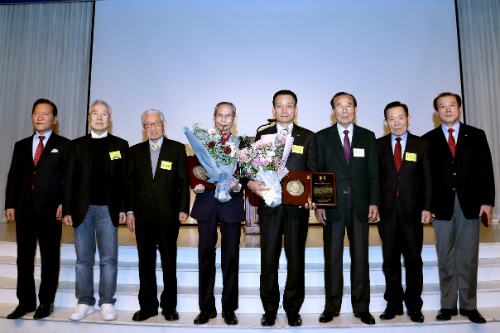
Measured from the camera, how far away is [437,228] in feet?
9.28

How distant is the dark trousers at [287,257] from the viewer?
264cm

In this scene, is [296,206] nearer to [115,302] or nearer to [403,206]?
[403,206]

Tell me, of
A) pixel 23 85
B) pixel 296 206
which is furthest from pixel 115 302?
pixel 23 85

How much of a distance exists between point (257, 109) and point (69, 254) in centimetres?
343

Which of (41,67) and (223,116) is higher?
(41,67)

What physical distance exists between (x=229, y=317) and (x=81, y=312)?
1.23 meters

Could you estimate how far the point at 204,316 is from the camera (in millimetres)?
2693

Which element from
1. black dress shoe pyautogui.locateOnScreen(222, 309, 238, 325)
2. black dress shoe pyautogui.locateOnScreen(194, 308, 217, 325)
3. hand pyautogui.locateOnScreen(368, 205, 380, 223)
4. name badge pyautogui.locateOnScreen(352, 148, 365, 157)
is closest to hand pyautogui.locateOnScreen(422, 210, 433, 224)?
hand pyautogui.locateOnScreen(368, 205, 380, 223)

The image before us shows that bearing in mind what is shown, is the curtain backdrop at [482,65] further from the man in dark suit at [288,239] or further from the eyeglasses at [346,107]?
the man in dark suit at [288,239]

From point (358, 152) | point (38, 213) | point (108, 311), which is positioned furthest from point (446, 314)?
point (38, 213)

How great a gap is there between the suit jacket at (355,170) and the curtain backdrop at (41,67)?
205 inches

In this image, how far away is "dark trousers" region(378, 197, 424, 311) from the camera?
2703 millimetres

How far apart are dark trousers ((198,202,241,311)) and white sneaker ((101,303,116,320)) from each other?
735 mm

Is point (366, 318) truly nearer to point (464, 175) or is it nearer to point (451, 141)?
point (464, 175)
